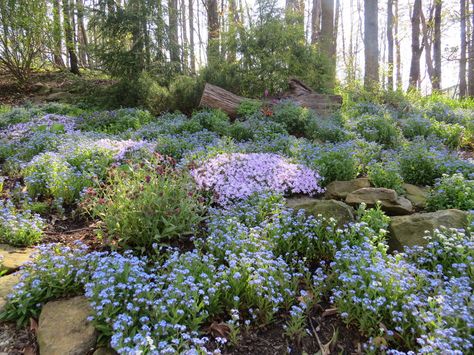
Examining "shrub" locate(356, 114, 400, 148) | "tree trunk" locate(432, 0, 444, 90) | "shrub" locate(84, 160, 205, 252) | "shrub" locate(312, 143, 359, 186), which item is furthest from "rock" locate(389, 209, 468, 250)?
"tree trunk" locate(432, 0, 444, 90)

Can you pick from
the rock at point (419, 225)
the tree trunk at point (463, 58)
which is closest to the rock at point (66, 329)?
the rock at point (419, 225)

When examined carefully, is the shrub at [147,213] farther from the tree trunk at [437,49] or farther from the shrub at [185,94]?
the tree trunk at [437,49]

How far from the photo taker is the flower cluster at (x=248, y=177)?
4902mm

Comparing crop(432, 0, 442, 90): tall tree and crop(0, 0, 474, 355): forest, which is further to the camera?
crop(432, 0, 442, 90): tall tree

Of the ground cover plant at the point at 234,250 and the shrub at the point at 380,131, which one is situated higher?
the shrub at the point at 380,131

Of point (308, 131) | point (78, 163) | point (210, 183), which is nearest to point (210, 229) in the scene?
point (210, 183)

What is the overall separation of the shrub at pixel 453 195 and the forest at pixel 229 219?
2 centimetres

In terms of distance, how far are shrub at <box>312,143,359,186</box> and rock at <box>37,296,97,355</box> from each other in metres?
3.54

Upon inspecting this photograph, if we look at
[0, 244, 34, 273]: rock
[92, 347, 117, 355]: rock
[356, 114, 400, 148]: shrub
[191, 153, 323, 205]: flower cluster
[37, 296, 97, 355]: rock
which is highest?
[356, 114, 400, 148]: shrub

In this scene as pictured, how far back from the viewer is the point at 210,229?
13.1ft

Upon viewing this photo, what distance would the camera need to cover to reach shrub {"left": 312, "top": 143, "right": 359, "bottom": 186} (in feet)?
17.5

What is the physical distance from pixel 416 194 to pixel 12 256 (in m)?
4.71

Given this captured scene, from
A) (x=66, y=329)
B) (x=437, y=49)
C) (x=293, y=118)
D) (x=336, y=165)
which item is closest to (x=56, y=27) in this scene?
(x=293, y=118)

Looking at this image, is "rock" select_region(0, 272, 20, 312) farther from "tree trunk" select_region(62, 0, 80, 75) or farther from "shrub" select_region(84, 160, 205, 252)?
"tree trunk" select_region(62, 0, 80, 75)
